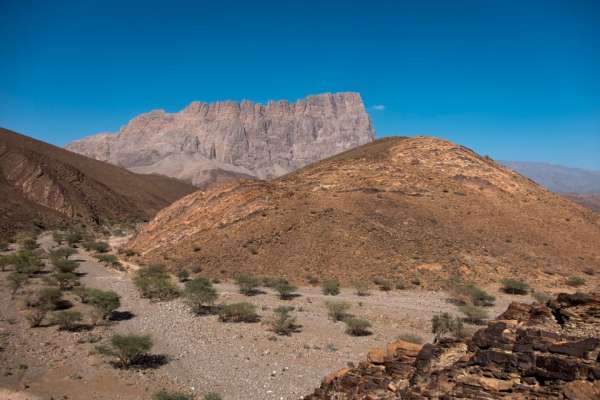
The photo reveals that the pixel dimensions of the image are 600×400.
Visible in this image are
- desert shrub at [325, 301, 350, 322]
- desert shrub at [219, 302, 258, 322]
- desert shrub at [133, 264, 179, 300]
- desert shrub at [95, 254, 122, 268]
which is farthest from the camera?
desert shrub at [95, 254, 122, 268]

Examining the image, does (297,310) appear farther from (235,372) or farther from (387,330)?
(235,372)

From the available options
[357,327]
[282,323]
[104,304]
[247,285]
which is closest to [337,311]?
[357,327]

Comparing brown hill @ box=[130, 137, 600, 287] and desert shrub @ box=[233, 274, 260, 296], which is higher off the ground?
brown hill @ box=[130, 137, 600, 287]

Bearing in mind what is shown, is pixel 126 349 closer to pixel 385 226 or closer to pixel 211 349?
pixel 211 349

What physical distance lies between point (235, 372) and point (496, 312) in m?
13.3

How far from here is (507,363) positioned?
6.23 meters

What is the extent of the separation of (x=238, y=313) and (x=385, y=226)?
1618 centimetres

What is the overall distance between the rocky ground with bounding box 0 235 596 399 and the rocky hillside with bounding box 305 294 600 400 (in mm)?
4923

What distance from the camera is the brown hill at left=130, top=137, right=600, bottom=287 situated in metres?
27.6

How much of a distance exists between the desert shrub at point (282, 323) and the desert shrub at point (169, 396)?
586 centimetres

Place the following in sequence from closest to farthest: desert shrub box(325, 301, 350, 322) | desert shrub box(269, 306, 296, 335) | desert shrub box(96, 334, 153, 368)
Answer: desert shrub box(96, 334, 153, 368)
desert shrub box(269, 306, 296, 335)
desert shrub box(325, 301, 350, 322)

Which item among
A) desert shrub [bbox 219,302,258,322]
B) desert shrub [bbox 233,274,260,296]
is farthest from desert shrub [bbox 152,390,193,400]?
desert shrub [bbox 233,274,260,296]

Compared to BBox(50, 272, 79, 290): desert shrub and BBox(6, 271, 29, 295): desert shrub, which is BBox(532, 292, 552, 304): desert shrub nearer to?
BBox(50, 272, 79, 290): desert shrub

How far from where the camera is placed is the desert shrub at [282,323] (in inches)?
676
